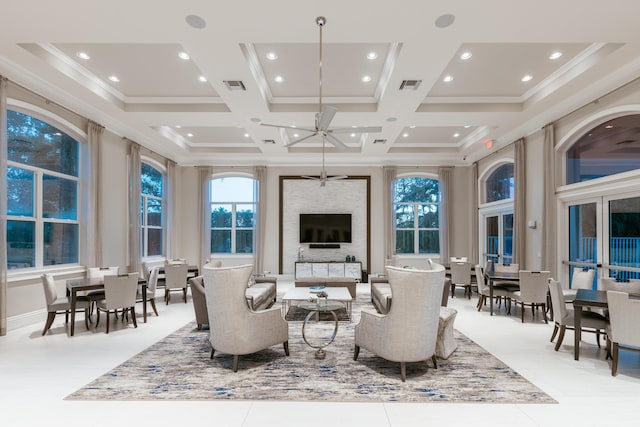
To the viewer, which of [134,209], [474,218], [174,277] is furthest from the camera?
[474,218]

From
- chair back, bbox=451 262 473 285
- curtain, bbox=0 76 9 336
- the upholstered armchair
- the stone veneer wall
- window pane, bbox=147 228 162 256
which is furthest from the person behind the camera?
the stone veneer wall

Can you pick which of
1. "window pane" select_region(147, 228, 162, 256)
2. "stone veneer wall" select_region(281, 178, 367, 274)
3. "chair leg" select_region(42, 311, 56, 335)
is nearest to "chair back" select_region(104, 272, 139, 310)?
"chair leg" select_region(42, 311, 56, 335)

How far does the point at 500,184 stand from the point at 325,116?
669cm

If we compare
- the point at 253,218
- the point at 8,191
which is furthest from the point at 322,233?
the point at 8,191

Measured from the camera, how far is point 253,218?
10531mm

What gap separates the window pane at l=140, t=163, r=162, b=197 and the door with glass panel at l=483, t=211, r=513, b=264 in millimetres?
9085

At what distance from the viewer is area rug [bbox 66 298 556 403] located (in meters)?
3.06

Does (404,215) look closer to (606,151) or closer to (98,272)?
(606,151)

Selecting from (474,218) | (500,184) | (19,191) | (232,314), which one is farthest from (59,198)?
(474,218)

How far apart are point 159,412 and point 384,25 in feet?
13.9

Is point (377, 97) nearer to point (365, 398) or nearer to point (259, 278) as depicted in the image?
point (259, 278)

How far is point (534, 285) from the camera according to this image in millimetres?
5648

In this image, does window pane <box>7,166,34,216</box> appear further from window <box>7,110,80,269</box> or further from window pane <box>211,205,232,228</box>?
window pane <box>211,205,232,228</box>

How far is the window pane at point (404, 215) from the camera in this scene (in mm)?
10766
